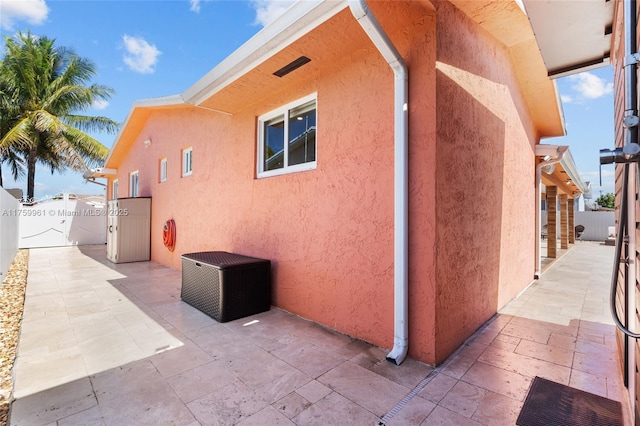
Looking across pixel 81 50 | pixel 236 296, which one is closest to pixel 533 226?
pixel 236 296

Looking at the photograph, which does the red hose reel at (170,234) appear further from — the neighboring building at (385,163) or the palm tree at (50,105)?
the palm tree at (50,105)

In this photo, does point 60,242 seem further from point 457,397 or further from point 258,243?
point 457,397

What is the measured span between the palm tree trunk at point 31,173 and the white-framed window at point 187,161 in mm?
12583

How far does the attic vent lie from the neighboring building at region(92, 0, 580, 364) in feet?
0.11

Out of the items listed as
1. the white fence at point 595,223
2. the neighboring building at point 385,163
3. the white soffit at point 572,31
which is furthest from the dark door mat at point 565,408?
the white fence at point 595,223

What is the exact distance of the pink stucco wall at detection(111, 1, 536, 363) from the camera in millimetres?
3113

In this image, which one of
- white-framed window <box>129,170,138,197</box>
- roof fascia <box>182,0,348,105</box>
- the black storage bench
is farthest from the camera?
white-framed window <box>129,170,138,197</box>

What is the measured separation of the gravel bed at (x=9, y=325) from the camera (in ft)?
8.44

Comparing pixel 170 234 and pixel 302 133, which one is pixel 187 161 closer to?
pixel 170 234

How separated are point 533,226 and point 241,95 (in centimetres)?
731

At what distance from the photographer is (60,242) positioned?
47.3 feet

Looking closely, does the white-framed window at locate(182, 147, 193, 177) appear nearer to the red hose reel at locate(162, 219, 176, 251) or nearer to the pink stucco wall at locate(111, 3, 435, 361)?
the red hose reel at locate(162, 219, 176, 251)

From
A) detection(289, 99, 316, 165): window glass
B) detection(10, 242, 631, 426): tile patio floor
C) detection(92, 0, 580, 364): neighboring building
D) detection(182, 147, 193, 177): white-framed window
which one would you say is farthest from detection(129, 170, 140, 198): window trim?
detection(289, 99, 316, 165): window glass

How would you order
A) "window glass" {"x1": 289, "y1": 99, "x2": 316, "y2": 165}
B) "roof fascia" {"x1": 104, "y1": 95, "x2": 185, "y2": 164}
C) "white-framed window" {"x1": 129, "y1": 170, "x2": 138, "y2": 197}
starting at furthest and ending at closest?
"white-framed window" {"x1": 129, "y1": 170, "x2": 138, "y2": 197} → "roof fascia" {"x1": 104, "y1": 95, "x2": 185, "y2": 164} → "window glass" {"x1": 289, "y1": 99, "x2": 316, "y2": 165}
